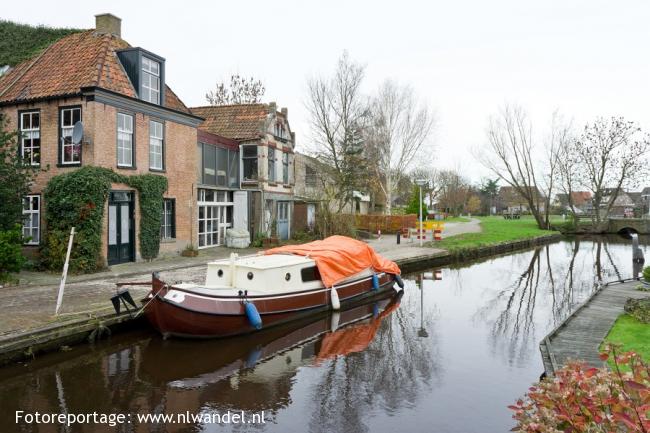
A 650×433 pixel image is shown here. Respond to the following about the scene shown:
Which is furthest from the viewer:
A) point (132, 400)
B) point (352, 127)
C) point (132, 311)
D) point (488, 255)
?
point (352, 127)

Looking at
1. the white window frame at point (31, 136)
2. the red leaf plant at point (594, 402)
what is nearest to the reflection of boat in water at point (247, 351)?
the red leaf plant at point (594, 402)

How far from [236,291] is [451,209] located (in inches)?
2975

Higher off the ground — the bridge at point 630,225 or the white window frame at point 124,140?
the white window frame at point 124,140

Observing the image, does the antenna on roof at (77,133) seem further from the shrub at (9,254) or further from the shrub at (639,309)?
the shrub at (639,309)

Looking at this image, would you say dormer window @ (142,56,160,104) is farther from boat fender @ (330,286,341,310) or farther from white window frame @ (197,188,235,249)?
boat fender @ (330,286,341,310)

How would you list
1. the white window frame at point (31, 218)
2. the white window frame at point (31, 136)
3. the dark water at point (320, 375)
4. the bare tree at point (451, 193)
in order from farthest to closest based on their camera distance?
the bare tree at point (451, 193) → the white window frame at point (31, 136) → the white window frame at point (31, 218) → the dark water at point (320, 375)

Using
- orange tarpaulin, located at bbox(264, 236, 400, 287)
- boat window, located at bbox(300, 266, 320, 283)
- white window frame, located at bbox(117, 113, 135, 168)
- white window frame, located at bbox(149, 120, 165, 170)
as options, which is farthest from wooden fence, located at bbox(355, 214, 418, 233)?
boat window, located at bbox(300, 266, 320, 283)

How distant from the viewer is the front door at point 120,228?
17.4 m

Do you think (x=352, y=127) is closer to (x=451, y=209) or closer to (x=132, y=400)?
(x=132, y=400)

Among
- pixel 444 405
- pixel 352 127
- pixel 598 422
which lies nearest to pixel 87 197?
pixel 444 405

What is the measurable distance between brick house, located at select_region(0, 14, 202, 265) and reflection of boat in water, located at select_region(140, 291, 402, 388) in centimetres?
752

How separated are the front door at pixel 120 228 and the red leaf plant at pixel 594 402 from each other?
16026 mm

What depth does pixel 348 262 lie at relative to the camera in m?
15.6

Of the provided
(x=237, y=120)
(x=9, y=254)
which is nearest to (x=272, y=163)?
(x=237, y=120)
